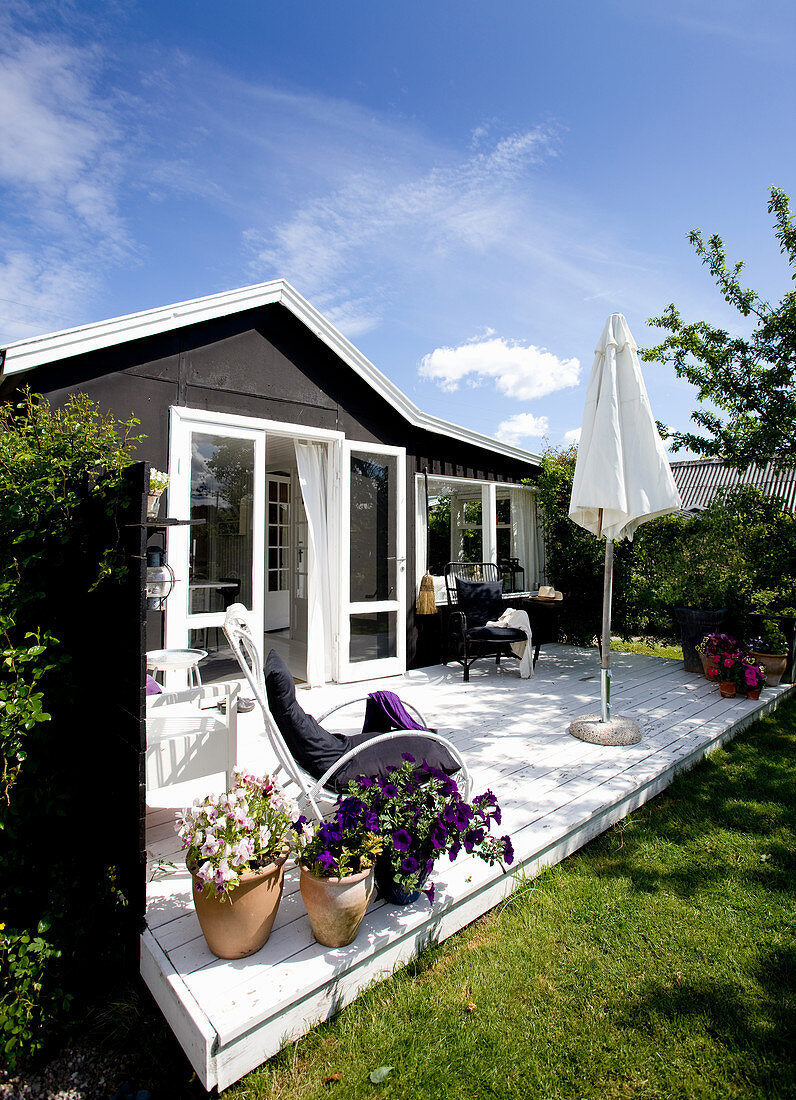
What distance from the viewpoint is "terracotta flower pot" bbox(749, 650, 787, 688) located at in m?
5.18

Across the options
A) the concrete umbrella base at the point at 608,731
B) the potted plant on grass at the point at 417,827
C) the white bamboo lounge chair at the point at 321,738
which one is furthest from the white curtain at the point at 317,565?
the potted plant on grass at the point at 417,827

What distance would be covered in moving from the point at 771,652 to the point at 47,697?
6.01 meters

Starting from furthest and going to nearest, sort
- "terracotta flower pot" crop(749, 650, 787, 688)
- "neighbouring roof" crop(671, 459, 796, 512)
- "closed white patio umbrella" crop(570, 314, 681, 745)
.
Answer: "neighbouring roof" crop(671, 459, 796, 512)
"terracotta flower pot" crop(749, 650, 787, 688)
"closed white patio umbrella" crop(570, 314, 681, 745)

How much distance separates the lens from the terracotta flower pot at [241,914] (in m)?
1.66

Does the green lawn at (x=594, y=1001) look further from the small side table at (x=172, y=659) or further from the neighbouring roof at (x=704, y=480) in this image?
the neighbouring roof at (x=704, y=480)

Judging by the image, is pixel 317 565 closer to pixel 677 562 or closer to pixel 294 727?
pixel 294 727

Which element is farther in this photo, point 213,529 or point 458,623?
point 458,623

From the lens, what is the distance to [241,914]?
1.68 m

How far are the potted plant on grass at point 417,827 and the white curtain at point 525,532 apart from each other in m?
5.61

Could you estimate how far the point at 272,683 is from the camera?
86.7 inches

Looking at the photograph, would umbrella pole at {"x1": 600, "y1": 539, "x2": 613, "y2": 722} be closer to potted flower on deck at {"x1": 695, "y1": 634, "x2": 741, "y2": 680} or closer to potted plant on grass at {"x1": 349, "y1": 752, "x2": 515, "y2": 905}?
potted flower on deck at {"x1": 695, "y1": 634, "x2": 741, "y2": 680}

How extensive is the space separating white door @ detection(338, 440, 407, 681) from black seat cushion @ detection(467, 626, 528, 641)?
81 cm

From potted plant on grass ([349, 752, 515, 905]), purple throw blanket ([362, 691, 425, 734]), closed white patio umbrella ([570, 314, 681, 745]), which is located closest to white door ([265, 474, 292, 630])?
closed white patio umbrella ([570, 314, 681, 745])

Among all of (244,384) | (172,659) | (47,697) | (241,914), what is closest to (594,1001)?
(241,914)
